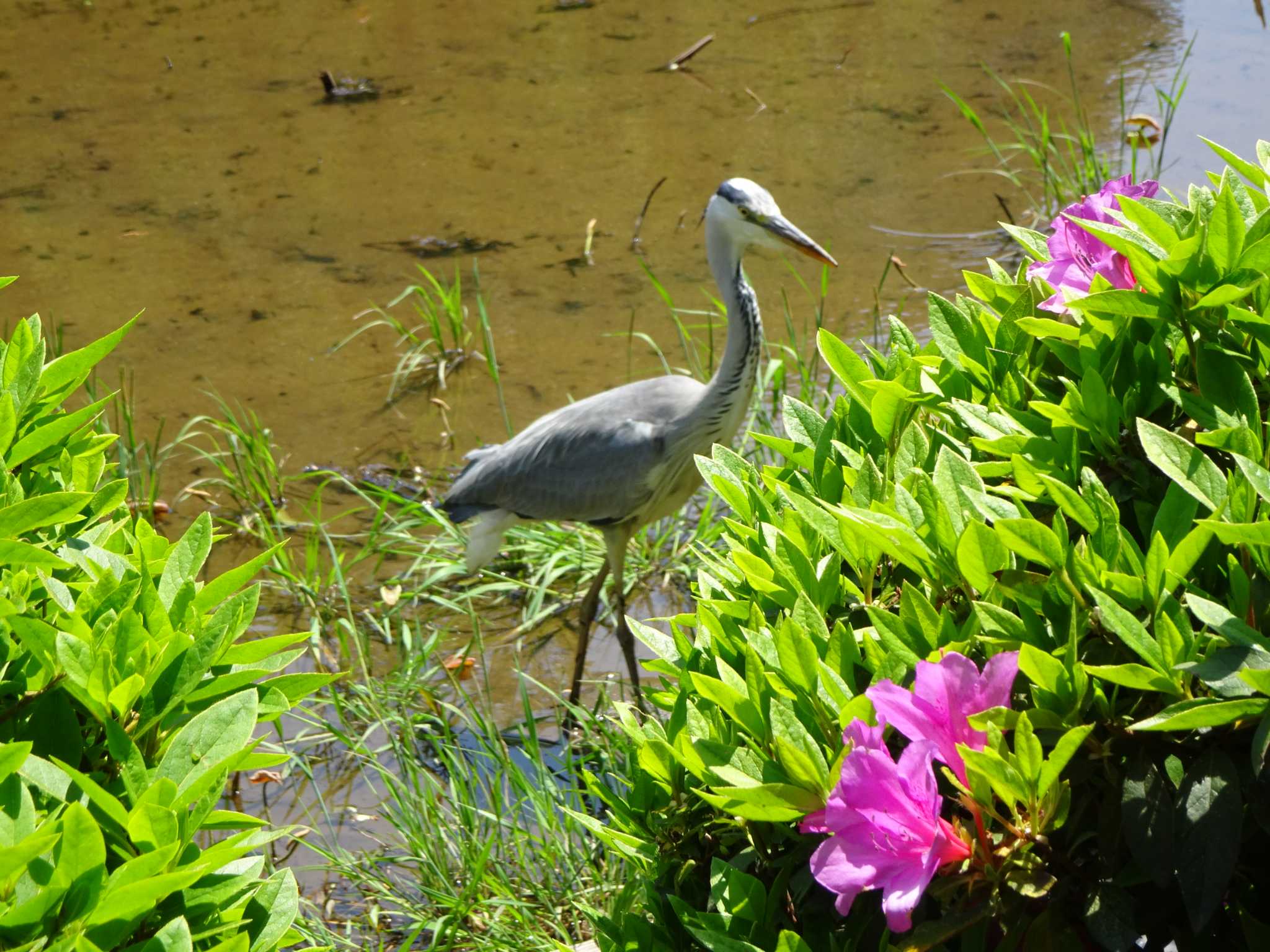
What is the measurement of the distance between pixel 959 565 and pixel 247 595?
741 mm

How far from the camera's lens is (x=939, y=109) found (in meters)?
6.78

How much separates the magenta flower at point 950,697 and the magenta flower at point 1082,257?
52cm

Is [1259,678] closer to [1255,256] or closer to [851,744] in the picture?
[851,744]

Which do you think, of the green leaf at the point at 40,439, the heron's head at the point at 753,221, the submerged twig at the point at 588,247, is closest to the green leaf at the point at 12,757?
the green leaf at the point at 40,439

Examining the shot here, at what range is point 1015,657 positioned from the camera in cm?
102

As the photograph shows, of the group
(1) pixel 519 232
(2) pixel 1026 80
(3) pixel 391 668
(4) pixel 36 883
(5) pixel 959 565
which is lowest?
(3) pixel 391 668

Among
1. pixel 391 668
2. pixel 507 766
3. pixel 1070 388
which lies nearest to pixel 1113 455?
pixel 1070 388

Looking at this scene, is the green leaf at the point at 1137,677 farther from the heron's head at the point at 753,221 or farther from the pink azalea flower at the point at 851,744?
the heron's head at the point at 753,221

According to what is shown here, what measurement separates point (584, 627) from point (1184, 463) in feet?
9.41

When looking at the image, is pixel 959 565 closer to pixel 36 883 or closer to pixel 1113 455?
pixel 1113 455

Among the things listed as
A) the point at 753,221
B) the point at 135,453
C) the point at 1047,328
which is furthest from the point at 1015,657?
the point at 135,453

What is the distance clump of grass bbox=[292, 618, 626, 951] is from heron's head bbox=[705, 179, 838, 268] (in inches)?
63.5

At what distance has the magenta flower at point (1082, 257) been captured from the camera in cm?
141

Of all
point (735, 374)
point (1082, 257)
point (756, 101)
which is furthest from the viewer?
point (756, 101)
